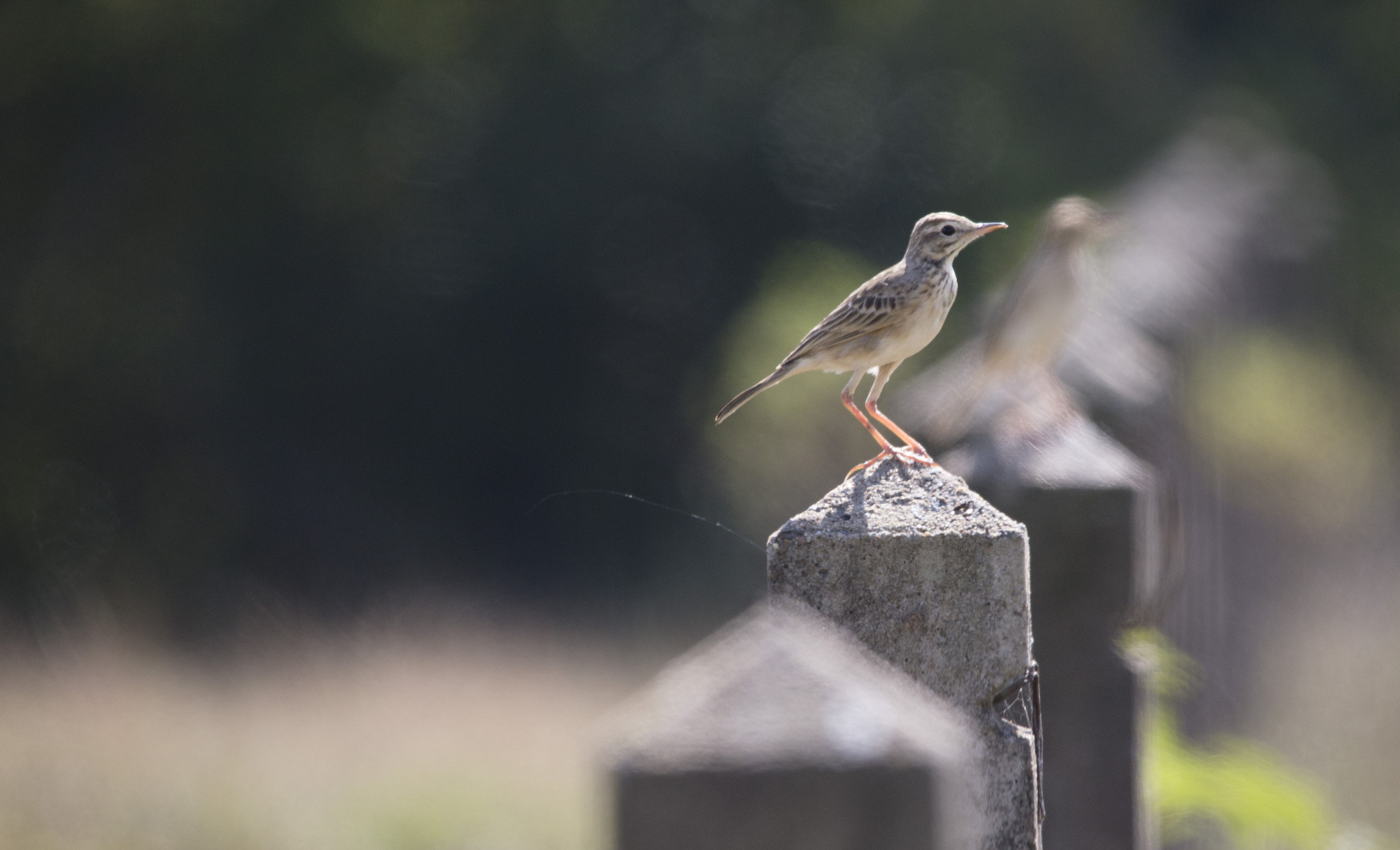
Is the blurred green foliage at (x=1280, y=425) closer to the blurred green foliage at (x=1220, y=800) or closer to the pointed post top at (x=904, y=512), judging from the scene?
the blurred green foliage at (x=1220, y=800)

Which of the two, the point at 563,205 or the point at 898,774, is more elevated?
the point at 563,205

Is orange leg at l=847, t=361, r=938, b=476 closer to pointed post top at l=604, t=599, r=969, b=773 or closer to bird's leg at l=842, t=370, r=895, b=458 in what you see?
bird's leg at l=842, t=370, r=895, b=458

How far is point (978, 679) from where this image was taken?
5.39ft

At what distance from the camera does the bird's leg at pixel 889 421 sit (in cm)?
220

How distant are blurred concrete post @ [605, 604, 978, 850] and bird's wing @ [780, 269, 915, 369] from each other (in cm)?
237

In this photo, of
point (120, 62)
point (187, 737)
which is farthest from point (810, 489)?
point (120, 62)

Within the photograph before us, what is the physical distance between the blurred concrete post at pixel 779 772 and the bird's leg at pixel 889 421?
3.11ft

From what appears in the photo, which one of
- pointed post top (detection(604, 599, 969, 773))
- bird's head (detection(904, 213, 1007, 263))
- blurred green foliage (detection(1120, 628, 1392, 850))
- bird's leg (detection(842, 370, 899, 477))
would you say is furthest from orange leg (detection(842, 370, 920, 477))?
blurred green foliage (detection(1120, 628, 1392, 850))

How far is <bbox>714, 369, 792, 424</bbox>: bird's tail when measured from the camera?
3.15 metres

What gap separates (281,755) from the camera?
722 centimetres

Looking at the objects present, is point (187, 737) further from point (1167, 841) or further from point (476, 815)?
point (1167, 841)

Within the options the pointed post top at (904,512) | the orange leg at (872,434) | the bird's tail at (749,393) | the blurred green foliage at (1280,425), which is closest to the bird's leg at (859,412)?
the orange leg at (872,434)

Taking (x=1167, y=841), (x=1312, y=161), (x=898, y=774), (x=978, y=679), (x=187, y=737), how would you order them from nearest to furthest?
(x=898, y=774)
(x=978, y=679)
(x=1167, y=841)
(x=187, y=737)
(x=1312, y=161)

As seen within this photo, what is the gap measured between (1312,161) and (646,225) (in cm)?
669
